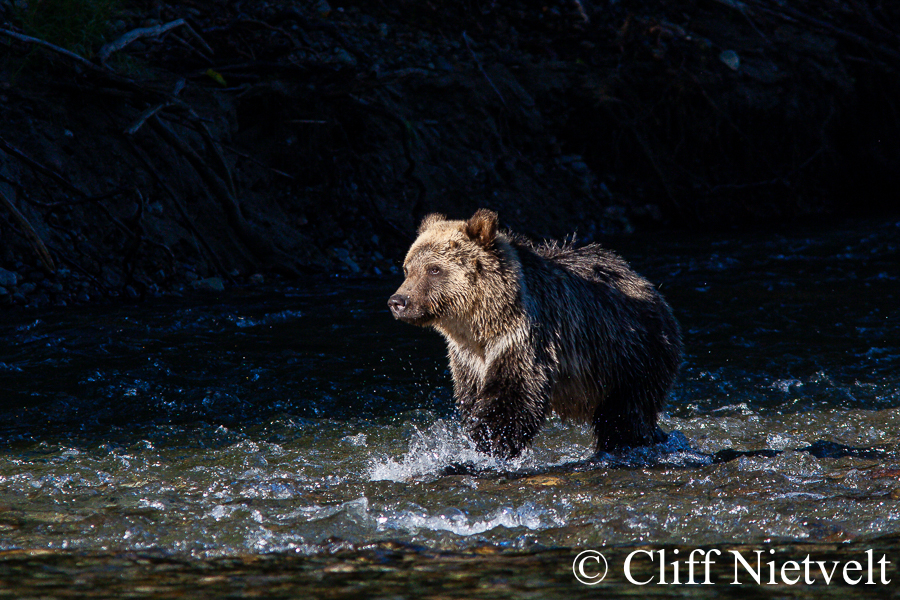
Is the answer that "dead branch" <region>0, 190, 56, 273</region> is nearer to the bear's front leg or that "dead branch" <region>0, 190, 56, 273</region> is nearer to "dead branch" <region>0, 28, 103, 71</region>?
"dead branch" <region>0, 28, 103, 71</region>

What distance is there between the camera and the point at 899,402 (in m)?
6.42

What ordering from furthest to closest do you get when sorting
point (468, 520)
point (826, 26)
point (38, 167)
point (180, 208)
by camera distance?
point (826, 26) → point (180, 208) → point (38, 167) → point (468, 520)

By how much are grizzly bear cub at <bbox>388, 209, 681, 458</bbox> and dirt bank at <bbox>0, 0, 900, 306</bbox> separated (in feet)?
14.5

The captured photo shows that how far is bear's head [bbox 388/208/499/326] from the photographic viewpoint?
17.5ft

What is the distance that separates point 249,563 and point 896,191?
14.6 m

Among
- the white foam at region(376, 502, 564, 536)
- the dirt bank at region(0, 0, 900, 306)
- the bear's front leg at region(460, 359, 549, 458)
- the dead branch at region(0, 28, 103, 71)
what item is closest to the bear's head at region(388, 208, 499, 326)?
the bear's front leg at region(460, 359, 549, 458)

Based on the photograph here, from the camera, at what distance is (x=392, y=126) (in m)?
12.7

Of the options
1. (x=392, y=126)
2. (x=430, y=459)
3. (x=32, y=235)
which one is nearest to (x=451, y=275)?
(x=430, y=459)

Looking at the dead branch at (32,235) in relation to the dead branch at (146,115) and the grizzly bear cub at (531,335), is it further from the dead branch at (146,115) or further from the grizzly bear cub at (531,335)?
the grizzly bear cub at (531,335)

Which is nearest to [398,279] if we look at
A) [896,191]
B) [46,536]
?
[46,536]

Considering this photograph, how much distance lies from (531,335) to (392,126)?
309 inches

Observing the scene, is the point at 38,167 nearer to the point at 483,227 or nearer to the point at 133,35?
the point at 133,35

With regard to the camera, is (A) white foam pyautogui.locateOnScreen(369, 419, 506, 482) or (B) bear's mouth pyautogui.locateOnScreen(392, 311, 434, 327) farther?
(B) bear's mouth pyautogui.locateOnScreen(392, 311, 434, 327)
